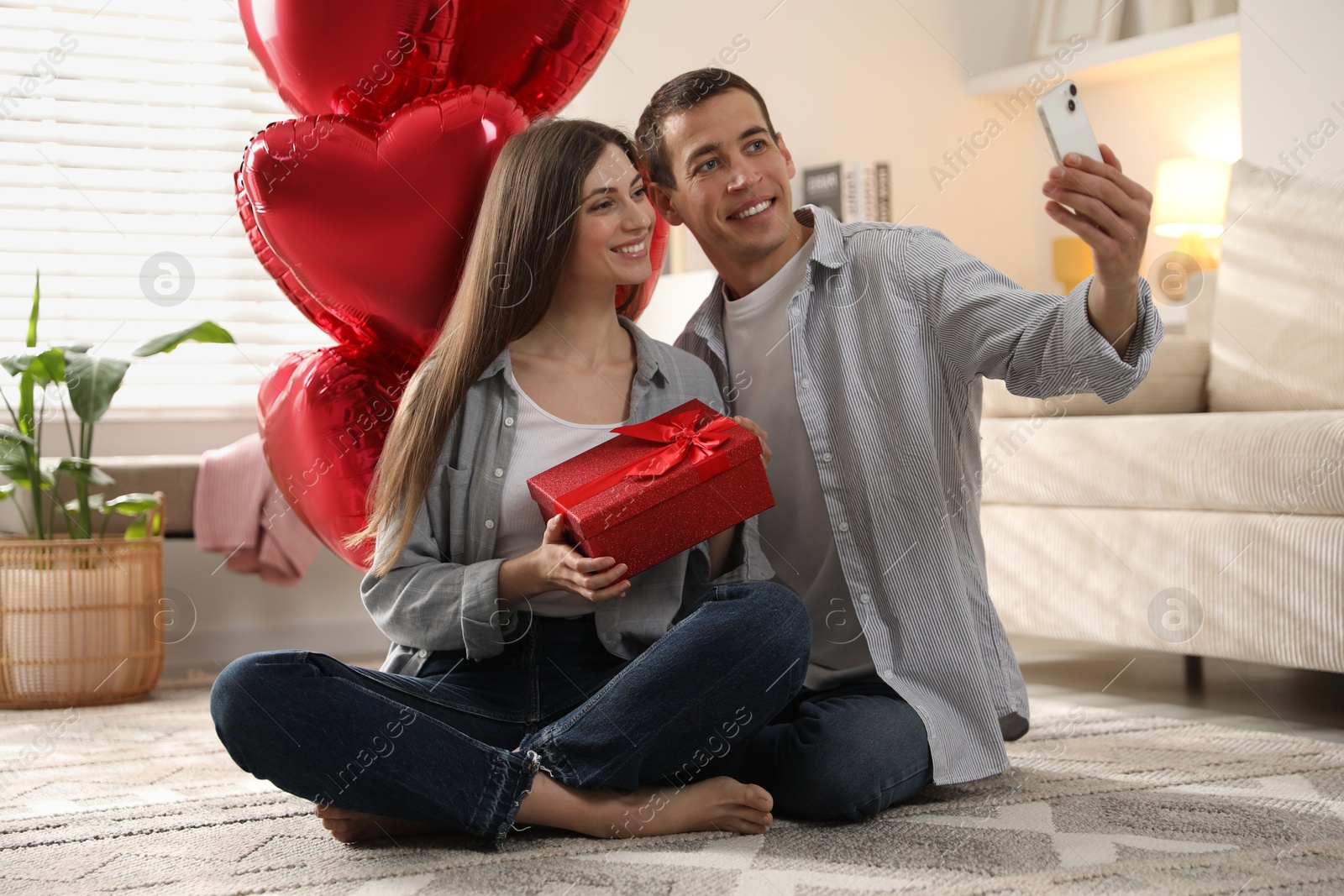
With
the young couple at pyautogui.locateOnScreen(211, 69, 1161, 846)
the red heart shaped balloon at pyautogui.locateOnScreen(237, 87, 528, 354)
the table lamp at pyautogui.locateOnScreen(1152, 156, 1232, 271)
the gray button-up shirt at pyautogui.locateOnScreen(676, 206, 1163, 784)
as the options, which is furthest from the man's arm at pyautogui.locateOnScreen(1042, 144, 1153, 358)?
the table lamp at pyautogui.locateOnScreen(1152, 156, 1232, 271)

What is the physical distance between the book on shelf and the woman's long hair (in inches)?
69.0

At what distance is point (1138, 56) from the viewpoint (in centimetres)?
294

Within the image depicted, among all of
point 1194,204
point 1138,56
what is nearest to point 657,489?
point 1194,204

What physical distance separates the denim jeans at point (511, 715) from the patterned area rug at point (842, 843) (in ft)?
0.21

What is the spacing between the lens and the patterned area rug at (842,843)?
89cm

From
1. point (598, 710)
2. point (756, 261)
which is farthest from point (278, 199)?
point (598, 710)

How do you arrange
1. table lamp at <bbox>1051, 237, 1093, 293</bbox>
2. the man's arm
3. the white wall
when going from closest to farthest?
1. the man's arm
2. the white wall
3. table lamp at <bbox>1051, 237, 1093, 293</bbox>

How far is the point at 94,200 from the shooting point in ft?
8.18

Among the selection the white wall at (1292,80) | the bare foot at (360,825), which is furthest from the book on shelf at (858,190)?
the bare foot at (360,825)

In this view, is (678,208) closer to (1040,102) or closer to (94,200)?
(1040,102)

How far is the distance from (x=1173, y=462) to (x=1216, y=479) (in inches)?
2.9

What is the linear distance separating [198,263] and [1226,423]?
81.6 inches

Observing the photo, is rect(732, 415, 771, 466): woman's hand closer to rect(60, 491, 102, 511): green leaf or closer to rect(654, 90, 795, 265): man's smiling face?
rect(654, 90, 795, 265): man's smiling face

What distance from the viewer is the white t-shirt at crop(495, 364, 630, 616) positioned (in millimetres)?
1108
